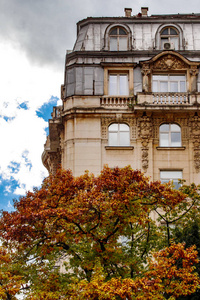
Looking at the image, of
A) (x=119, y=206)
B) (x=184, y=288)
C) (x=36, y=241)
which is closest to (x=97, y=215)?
(x=119, y=206)

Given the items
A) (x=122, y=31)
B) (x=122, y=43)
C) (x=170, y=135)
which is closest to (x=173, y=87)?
(x=170, y=135)

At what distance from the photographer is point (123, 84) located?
3759 cm

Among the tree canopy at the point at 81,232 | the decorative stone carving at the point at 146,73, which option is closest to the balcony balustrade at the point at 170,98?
the decorative stone carving at the point at 146,73

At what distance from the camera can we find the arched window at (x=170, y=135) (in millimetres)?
36031

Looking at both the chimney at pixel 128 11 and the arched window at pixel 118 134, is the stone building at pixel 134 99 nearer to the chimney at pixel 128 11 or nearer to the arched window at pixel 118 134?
the arched window at pixel 118 134

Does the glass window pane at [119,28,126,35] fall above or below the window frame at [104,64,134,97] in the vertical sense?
above

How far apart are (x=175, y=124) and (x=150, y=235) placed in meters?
12.9

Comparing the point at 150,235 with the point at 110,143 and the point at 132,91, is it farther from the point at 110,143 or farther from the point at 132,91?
the point at 132,91

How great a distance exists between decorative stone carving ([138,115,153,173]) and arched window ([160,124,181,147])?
3.16 ft

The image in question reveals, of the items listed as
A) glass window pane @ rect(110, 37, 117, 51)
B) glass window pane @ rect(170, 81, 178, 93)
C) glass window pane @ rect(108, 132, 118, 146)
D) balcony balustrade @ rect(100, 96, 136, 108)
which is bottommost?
glass window pane @ rect(108, 132, 118, 146)

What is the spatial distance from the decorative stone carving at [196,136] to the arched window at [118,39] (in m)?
7.39

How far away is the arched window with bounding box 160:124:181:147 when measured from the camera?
118 ft

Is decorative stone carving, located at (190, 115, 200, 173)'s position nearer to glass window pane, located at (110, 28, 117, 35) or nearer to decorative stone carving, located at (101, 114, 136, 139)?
decorative stone carving, located at (101, 114, 136, 139)

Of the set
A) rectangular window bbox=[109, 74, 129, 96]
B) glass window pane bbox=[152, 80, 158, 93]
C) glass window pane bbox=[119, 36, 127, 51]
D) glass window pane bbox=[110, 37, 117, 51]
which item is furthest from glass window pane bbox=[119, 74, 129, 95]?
glass window pane bbox=[110, 37, 117, 51]
